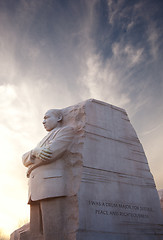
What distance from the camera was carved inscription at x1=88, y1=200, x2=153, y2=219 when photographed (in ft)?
16.9

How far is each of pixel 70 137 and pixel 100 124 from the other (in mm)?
956

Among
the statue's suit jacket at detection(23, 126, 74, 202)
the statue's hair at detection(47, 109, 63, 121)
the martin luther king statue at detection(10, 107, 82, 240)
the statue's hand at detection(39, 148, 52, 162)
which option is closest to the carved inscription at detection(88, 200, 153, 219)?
the martin luther king statue at detection(10, 107, 82, 240)

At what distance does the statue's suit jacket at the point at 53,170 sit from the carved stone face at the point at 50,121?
450mm

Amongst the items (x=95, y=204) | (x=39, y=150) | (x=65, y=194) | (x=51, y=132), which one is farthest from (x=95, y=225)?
(x=51, y=132)

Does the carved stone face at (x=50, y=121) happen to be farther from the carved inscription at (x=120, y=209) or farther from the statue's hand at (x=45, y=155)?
the carved inscription at (x=120, y=209)

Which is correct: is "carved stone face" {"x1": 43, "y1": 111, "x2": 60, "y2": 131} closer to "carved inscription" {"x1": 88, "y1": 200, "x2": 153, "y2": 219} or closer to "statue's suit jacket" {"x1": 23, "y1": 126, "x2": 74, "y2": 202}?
"statue's suit jacket" {"x1": 23, "y1": 126, "x2": 74, "y2": 202}

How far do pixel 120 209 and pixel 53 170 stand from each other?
1763mm

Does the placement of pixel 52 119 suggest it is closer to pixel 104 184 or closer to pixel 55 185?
pixel 55 185

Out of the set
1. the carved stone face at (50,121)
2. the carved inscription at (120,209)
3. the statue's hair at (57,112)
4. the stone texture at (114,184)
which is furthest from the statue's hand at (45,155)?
the statue's hair at (57,112)

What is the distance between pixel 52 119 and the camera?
21.5 feet

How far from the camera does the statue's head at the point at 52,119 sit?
6524 mm

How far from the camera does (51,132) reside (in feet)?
Result: 20.5

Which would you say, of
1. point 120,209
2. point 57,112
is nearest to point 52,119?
point 57,112

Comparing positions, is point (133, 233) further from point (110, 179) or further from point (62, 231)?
point (62, 231)
